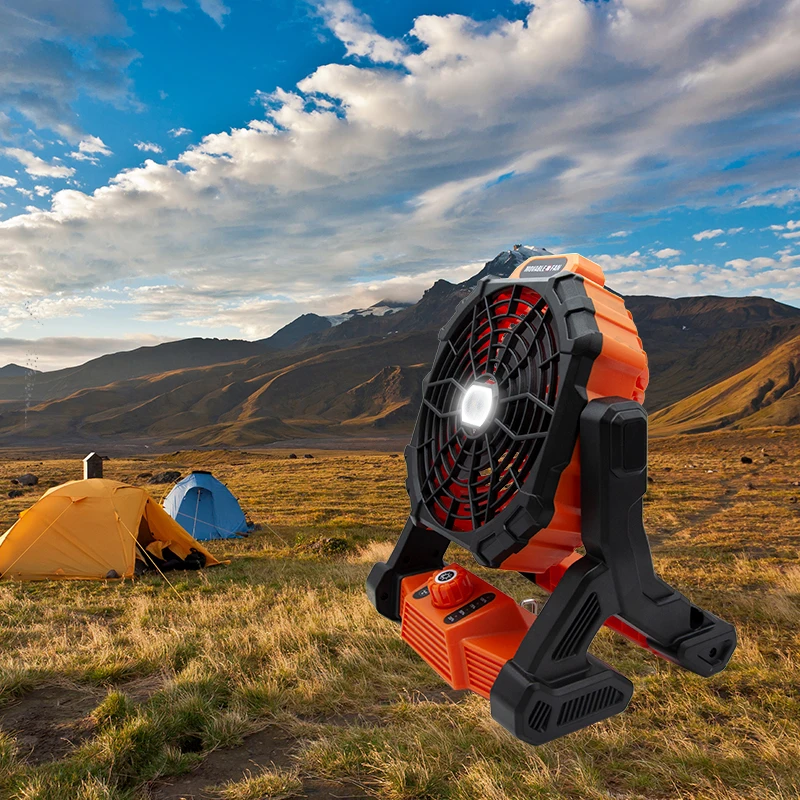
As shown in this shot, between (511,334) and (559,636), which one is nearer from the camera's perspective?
(559,636)

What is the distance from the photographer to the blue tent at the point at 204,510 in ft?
57.4

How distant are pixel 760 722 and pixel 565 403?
3.10 metres

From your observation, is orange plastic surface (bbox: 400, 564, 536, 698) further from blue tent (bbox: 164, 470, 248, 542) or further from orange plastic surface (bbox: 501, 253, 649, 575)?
blue tent (bbox: 164, 470, 248, 542)

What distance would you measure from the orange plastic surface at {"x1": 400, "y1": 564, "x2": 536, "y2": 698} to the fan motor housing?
0.31 m

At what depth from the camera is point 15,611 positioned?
26.8 ft

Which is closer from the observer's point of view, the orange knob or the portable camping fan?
the portable camping fan

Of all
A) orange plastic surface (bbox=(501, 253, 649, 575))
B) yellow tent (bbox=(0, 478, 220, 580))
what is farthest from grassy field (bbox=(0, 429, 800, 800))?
yellow tent (bbox=(0, 478, 220, 580))

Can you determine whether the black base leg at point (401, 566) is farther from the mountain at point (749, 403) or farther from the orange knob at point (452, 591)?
the mountain at point (749, 403)

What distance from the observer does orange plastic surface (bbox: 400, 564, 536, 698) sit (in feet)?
8.63

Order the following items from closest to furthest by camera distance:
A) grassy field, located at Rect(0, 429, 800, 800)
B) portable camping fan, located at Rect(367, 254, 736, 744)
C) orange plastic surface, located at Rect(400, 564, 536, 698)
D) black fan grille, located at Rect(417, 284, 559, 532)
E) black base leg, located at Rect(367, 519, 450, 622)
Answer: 1. portable camping fan, located at Rect(367, 254, 736, 744)
2. black fan grille, located at Rect(417, 284, 559, 532)
3. orange plastic surface, located at Rect(400, 564, 536, 698)
4. grassy field, located at Rect(0, 429, 800, 800)
5. black base leg, located at Rect(367, 519, 450, 622)

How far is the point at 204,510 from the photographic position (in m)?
17.7

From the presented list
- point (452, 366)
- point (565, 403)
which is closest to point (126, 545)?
point (452, 366)

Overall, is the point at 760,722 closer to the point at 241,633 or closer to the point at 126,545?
the point at 241,633

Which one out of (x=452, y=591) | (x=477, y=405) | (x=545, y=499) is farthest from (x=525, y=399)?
(x=452, y=591)
